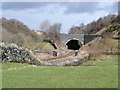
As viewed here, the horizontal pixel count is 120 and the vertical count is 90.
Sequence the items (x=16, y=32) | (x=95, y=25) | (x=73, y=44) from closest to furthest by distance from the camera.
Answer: (x=73, y=44) → (x=16, y=32) → (x=95, y=25)

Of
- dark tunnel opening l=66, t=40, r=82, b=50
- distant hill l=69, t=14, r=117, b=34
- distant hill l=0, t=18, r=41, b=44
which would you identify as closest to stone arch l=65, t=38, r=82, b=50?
dark tunnel opening l=66, t=40, r=82, b=50

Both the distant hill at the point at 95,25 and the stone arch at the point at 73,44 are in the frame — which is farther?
the distant hill at the point at 95,25

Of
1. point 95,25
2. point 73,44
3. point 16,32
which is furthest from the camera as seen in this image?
point 95,25

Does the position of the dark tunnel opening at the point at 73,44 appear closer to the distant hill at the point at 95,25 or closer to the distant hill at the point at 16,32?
the distant hill at the point at 16,32

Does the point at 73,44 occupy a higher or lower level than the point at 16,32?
lower

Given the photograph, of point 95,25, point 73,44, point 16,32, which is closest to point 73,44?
point 73,44

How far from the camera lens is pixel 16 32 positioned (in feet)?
420

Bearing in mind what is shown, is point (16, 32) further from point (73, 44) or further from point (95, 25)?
point (95, 25)

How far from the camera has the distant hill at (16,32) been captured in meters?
117

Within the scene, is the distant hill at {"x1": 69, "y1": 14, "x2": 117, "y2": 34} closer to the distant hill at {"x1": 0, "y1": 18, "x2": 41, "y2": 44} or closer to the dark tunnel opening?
the distant hill at {"x1": 0, "y1": 18, "x2": 41, "y2": 44}

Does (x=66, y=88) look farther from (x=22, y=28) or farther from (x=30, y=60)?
(x=22, y=28)

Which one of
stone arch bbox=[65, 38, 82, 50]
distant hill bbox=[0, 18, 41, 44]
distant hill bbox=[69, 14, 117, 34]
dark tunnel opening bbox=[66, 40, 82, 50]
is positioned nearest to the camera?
distant hill bbox=[0, 18, 41, 44]

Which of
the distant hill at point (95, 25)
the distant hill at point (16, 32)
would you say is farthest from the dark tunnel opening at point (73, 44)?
the distant hill at point (95, 25)

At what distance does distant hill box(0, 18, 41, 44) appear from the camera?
11681 centimetres
